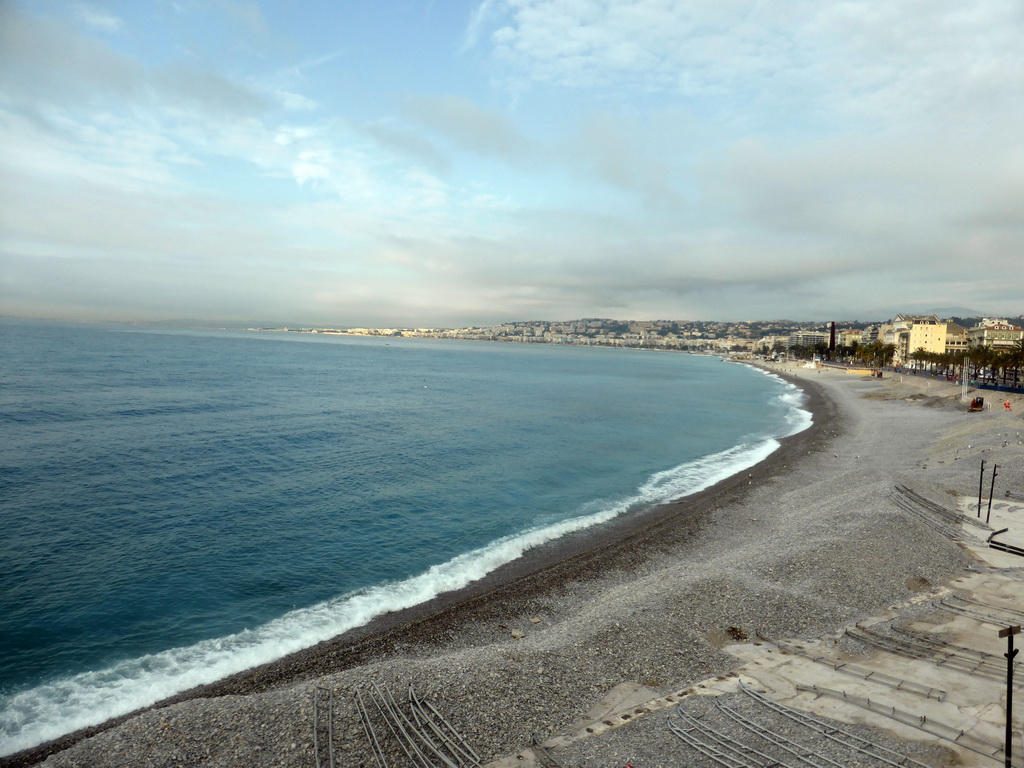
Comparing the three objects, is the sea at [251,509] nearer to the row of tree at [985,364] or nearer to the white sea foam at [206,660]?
the white sea foam at [206,660]

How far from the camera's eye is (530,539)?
70.1 ft

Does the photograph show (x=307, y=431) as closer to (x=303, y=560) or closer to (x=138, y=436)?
(x=138, y=436)

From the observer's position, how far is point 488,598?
633 inches

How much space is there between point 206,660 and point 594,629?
9.59 m

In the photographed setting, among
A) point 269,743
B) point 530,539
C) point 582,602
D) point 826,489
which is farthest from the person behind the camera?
point 826,489

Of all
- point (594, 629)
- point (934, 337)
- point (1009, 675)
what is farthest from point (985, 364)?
point (1009, 675)

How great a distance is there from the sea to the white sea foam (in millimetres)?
55

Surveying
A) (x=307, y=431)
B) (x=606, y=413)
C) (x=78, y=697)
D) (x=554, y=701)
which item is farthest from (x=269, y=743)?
(x=606, y=413)

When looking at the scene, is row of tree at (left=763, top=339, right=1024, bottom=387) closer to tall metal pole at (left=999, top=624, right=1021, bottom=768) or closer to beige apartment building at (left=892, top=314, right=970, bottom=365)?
beige apartment building at (left=892, top=314, right=970, bottom=365)

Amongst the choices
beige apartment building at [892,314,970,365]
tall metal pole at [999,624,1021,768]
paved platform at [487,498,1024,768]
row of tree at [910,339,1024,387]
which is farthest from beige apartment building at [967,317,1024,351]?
tall metal pole at [999,624,1021,768]

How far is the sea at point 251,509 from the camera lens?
1345 centimetres

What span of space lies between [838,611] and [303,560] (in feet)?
54.9

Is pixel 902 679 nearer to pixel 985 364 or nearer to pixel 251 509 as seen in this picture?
pixel 251 509

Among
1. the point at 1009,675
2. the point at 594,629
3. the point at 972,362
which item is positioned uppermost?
the point at 972,362
